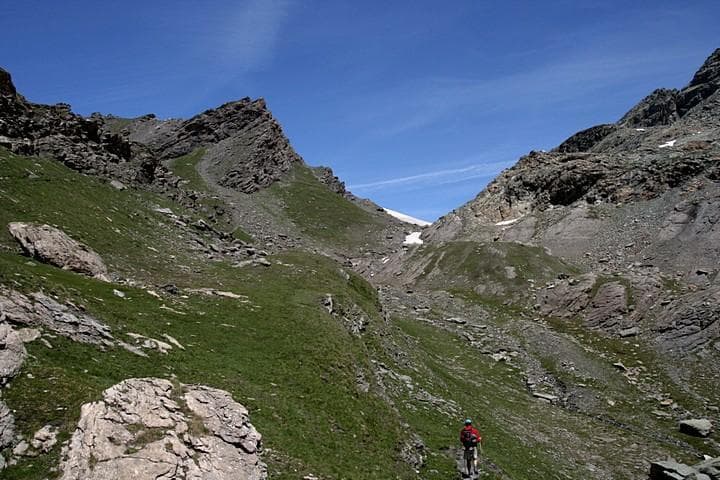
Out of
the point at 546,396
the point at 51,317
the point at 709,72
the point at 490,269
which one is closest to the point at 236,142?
the point at 490,269

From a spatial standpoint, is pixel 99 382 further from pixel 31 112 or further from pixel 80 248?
pixel 31 112

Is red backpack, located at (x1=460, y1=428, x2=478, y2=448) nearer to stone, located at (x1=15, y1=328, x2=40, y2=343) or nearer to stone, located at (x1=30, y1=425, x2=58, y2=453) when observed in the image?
stone, located at (x1=30, y1=425, x2=58, y2=453)

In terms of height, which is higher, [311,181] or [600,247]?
[311,181]

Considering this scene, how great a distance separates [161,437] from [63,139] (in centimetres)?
5818

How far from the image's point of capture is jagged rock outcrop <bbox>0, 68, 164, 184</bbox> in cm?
5619

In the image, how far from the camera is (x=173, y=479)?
15.8m

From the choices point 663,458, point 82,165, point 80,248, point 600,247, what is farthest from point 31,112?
point 600,247

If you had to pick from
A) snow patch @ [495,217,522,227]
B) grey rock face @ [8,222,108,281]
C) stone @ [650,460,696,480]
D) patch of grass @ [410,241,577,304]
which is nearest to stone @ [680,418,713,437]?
stone @ [650,460,696,480]

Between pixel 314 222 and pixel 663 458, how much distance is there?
110876 mm

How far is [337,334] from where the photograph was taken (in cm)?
3506

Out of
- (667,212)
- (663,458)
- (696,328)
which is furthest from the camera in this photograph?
(667,212)

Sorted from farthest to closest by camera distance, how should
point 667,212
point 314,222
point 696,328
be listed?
point 314,222 → point 667,212 → point 696,328

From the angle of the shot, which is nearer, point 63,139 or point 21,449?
point 21,449

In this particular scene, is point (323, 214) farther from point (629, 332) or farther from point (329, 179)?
point (629, 332)
